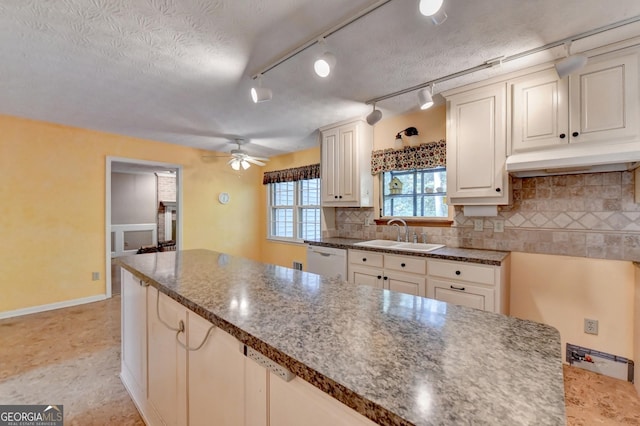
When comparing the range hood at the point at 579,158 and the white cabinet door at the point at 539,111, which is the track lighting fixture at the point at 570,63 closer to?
the white cabinet door at the point at 539,111

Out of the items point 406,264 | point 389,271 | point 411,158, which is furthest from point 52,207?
point 411,158

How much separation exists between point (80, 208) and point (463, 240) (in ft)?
15.3

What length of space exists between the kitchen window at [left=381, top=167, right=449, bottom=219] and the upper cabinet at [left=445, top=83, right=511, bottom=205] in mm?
362

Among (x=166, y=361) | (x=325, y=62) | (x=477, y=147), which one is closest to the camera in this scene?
(x=166, y=361)

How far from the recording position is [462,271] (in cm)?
220

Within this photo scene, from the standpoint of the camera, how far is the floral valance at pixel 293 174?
14.5 ft

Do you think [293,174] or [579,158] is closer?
[579,158]

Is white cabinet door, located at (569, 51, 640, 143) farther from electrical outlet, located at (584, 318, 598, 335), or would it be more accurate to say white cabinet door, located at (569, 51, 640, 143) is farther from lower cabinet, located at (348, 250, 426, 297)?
lower cabinet, located at (348, 250, 426, 297)

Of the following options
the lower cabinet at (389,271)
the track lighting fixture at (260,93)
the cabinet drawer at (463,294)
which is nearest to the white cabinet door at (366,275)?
the lower cabinet at (389,271)

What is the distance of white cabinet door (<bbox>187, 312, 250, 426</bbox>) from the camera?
3.05 ft

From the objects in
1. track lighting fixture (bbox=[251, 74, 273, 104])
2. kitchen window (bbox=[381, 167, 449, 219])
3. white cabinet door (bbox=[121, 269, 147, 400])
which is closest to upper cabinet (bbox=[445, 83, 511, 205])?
kitchen window (bbox=[381, 167, 449, 219])

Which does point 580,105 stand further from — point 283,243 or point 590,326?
point 283,243

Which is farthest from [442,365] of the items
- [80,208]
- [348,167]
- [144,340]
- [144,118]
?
[80,208]

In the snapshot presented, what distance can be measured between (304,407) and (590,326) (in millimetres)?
2592
